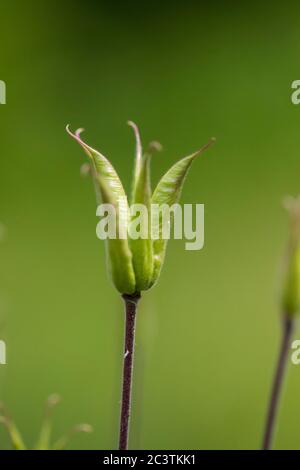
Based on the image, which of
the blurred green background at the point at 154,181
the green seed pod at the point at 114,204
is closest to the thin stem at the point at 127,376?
the green seed pod at the point at 114,204

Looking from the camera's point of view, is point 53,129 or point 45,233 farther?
point 53,129

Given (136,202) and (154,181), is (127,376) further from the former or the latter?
(154,181)

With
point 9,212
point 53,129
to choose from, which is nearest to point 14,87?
point 53,129

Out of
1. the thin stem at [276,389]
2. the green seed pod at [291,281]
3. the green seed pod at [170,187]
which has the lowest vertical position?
the thin stem at [276,389]

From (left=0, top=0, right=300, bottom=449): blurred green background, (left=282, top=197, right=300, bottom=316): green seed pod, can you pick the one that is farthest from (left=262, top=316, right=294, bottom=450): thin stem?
(left=0, top=0, right=300, bottom=449): blurred green background

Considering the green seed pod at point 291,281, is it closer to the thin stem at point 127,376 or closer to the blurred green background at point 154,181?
the thin stem at point 127,376
